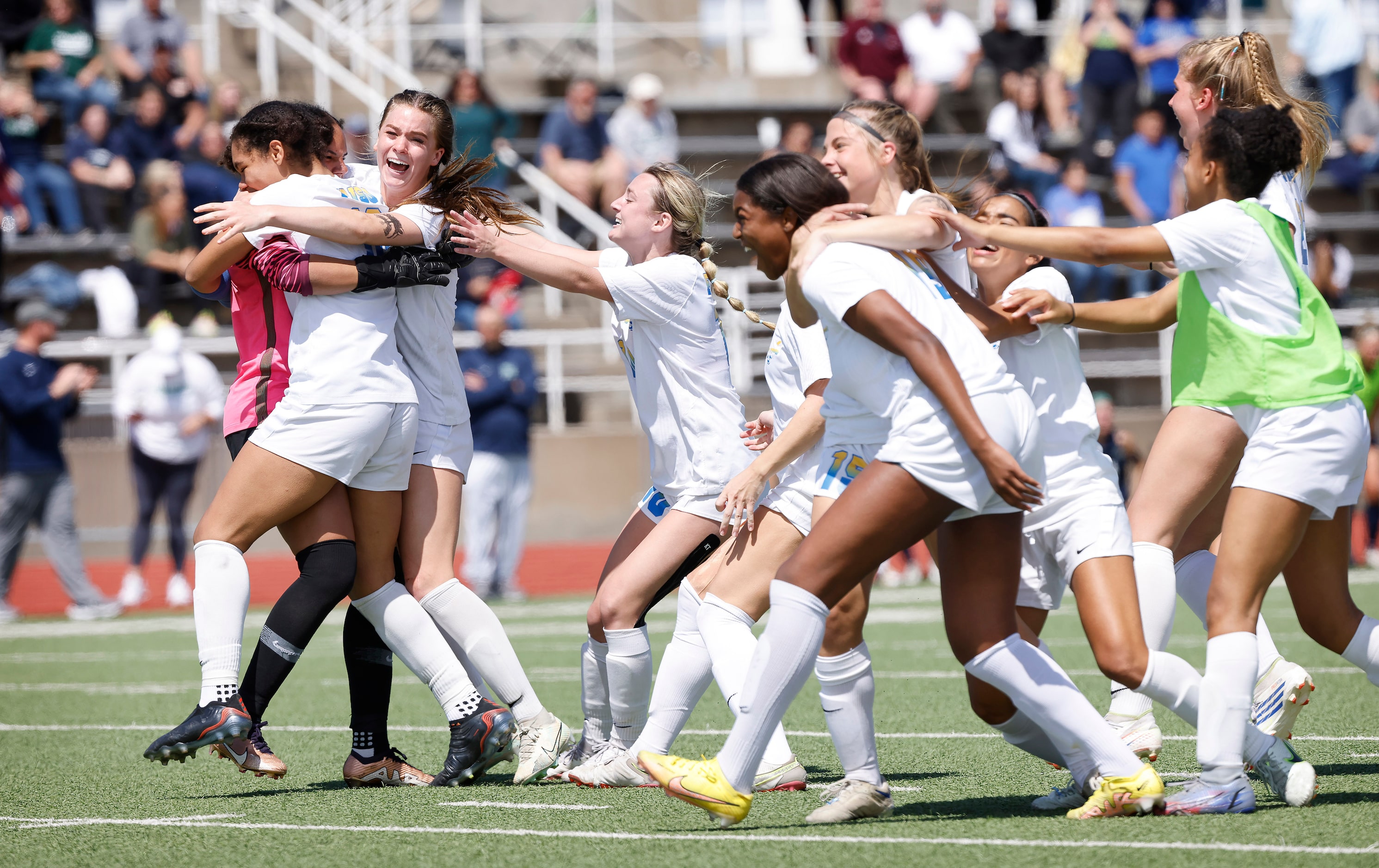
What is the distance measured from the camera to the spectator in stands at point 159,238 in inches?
629

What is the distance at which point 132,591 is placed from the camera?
13297 millimetres

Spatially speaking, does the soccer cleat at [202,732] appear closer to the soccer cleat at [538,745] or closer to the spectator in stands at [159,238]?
the soccer cleat at [538,745]

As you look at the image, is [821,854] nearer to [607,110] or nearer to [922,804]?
[922,804]

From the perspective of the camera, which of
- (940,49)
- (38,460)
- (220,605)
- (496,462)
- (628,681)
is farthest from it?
(940,49)

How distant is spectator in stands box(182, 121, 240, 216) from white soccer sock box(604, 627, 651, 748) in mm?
11532

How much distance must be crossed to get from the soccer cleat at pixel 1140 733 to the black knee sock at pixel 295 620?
248cm

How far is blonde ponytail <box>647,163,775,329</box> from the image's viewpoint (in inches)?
206

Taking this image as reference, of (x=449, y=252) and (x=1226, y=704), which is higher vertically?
(x=449, y=252)

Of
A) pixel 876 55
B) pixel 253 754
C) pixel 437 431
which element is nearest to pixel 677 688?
pixel 437 431

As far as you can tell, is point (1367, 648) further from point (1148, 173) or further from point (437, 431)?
point (1148, 173)

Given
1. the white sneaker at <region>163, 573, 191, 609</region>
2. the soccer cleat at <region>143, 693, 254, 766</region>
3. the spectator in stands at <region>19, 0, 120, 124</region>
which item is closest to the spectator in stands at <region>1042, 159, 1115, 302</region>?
the white sneaker at <region>163, 573, 191, 609</region>

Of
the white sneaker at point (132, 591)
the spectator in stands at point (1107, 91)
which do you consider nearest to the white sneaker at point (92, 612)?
the white sneaker at point (132, 591)

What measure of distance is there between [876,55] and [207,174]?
791cm

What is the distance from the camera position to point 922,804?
461 cm
